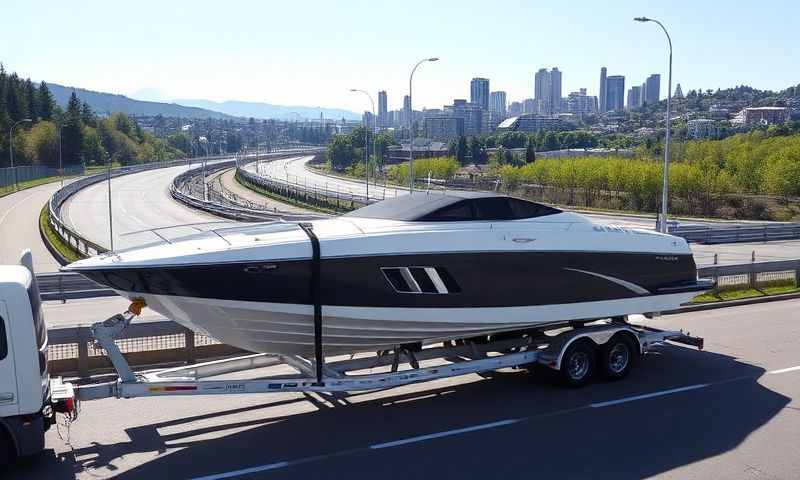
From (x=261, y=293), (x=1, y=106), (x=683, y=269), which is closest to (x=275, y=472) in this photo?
(x=261, y=293)

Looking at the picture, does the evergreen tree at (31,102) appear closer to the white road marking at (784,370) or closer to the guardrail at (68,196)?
the guardrail at (68,196)

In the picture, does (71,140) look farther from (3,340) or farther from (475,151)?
(3,340)

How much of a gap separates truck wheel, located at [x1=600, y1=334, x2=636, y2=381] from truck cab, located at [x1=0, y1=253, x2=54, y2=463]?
786 cm

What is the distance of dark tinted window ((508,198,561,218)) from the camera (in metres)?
11.4

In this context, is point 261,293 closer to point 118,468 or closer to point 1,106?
point 118,468

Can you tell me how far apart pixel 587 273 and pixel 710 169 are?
57.5 metres

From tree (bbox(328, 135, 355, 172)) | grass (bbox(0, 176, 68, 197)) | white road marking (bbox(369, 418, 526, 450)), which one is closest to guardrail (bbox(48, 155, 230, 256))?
grass (bbox(0, 176, 68, 197))

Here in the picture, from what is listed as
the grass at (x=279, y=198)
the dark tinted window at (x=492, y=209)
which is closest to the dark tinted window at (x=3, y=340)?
the dark tinted window at (x=492, y=209)

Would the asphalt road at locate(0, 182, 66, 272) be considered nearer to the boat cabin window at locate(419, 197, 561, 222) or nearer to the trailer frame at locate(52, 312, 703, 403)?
the trailer frame at locate(52, 312, 703, 403)

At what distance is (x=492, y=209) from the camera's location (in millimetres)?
11227

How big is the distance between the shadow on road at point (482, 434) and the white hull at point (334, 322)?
101 centimetres

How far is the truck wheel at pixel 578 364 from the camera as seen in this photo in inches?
438

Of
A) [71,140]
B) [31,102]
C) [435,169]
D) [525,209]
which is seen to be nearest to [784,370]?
[525,209]

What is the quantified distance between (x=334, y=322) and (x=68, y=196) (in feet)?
229
